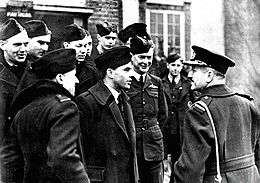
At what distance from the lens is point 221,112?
4.55 m

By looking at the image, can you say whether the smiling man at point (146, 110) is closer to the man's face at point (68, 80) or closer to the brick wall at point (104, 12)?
the man's face at point (68, 80)

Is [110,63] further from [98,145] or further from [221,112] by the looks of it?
[221,112]

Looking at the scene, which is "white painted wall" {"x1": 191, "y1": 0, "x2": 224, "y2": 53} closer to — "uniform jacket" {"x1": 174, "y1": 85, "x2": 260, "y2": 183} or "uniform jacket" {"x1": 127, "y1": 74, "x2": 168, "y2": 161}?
"uniform jacket" {"x1": 127, "y1": 74, "x2": 168, "y2": 161}

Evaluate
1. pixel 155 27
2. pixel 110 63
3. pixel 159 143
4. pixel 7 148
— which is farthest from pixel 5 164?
pixel 155 27

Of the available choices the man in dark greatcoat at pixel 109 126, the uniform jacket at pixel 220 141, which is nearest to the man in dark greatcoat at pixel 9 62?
the man in dark greatcoat at pixel 109 126

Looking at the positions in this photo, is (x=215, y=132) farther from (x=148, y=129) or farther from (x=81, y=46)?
(x=81, y=46)

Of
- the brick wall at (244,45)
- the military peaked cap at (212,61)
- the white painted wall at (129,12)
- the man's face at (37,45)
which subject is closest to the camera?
the military peaked cap at (212,61)

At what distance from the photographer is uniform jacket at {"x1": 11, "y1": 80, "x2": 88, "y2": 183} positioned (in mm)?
3938

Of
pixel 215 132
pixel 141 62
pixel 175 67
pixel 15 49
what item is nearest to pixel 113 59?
pixel 15 49

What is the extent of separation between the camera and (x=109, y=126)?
16.7ft

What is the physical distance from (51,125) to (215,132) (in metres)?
1.41

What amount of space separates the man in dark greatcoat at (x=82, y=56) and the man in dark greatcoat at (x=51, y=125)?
1.73 metres

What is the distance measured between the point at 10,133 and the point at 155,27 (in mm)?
10138

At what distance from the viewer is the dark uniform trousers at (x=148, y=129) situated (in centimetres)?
622
